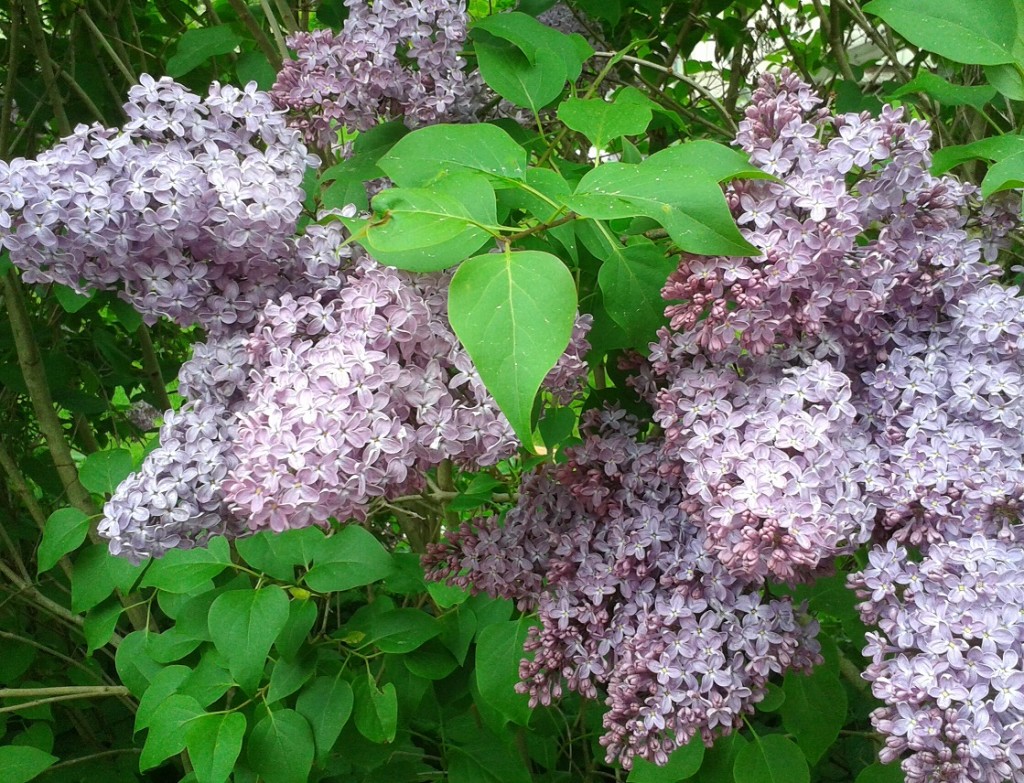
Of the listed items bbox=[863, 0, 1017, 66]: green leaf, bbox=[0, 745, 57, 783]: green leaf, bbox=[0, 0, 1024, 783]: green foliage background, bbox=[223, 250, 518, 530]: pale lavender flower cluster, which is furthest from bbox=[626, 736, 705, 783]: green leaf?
bbox=[0, 745, 57, 783]: green leaf

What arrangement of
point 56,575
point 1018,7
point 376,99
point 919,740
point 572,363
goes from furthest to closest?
point 56,575, point 376,99, point 1018,7, point 572,363, point 919,740

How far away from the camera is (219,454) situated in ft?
2.86

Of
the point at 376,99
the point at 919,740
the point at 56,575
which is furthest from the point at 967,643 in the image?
the point at 56,575

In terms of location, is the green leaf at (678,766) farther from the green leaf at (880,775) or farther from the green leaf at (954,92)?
the green leaf at (954,92)

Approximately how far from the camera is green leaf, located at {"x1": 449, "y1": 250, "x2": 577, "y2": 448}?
678 mm

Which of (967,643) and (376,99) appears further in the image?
(376,99)

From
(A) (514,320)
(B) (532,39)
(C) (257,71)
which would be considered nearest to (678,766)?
(A) (514,320)

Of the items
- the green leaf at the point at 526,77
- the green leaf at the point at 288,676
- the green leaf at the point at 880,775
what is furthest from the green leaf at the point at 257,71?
the green leaf at the point at 880,775

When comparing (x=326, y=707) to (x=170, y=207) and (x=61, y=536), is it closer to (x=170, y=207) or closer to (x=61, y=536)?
(x=61, y=536)

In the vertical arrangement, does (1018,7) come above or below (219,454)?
above

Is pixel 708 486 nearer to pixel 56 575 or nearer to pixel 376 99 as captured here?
pixel 376 99

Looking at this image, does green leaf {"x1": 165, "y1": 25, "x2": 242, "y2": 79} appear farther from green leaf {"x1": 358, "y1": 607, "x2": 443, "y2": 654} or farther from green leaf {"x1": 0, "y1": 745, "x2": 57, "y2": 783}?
green leaf {"x1": 0, "y1": 745, "x2": 57, "y2": 783}

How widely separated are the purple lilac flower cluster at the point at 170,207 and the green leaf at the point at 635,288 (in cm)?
30

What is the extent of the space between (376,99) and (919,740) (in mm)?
819
